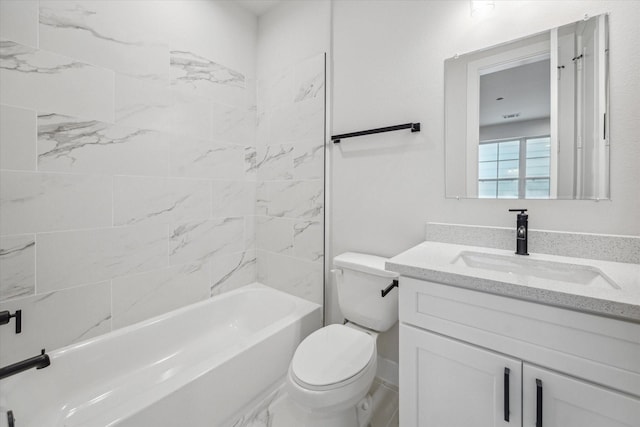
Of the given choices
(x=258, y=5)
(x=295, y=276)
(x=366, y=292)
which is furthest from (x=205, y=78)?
(x=366, y=292)

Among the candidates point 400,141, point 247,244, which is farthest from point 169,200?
point 400,141

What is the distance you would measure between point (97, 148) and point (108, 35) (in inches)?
25.1

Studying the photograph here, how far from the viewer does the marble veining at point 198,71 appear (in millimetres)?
1867

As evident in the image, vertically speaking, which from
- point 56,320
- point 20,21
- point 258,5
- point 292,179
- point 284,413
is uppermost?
point 258,5

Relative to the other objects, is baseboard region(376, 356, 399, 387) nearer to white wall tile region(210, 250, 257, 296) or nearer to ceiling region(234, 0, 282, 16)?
white wall tile region(210, 250, 257, 296)

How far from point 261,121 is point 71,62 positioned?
119cm

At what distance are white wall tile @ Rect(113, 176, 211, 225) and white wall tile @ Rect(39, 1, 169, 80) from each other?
25.5 inches

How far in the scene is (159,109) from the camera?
1.78 m

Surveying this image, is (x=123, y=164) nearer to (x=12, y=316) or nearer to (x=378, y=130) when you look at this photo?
(x=12, y=316)

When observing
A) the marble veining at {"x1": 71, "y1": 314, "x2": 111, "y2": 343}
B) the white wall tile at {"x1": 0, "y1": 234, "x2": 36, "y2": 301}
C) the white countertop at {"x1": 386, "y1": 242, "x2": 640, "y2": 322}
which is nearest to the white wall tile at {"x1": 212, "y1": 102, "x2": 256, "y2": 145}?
the white wall tile at {"x1": 0, "y1": 234, "x2": 36, "y2": 301}

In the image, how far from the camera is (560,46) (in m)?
1.20

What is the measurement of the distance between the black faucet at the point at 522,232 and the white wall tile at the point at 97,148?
1.99 m

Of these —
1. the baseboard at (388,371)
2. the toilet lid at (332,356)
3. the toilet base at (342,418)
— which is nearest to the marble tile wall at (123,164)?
the toilet lid at (332,356)

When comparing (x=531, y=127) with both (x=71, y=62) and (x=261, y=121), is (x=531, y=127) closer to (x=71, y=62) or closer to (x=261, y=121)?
(x=261, y=121)
